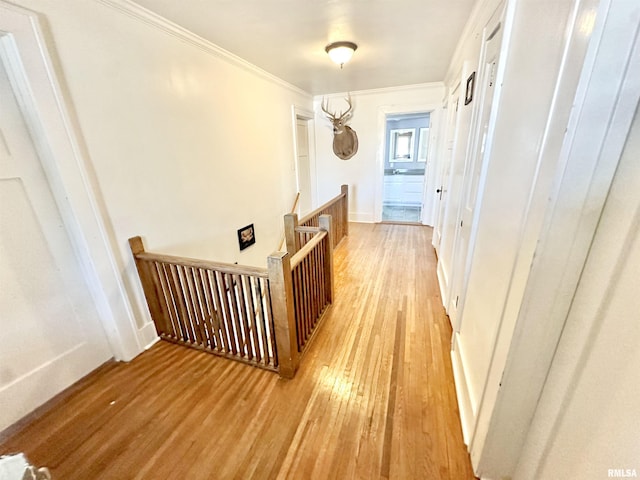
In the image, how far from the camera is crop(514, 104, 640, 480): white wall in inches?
22.4

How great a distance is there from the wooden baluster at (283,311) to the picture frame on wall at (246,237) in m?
1.64

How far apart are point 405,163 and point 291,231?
227 inches

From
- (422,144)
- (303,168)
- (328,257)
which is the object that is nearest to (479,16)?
(328,257)

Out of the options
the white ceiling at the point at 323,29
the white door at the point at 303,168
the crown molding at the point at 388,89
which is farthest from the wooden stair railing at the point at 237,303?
the crown molding at the point at 388,89

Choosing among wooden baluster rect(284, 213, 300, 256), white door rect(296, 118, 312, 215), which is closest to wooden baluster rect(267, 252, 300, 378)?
wooden baluster rect(284, 213, 300, 256)

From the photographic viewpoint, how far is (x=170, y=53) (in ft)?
6.41

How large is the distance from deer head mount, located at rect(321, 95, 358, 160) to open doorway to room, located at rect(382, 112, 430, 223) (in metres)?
Answer: 2.12

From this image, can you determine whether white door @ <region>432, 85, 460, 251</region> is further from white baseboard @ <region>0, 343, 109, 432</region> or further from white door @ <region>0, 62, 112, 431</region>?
white baseboard @ <region>0, 343, 109, 432</region>

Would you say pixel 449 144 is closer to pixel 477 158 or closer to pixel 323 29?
pixel 477 158

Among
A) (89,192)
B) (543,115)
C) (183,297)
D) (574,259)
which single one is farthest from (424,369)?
(89,192)

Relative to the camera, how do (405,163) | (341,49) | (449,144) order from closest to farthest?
(341,49)
(449,144)
(405,163)

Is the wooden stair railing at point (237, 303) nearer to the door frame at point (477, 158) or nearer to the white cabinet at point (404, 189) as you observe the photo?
the door frame at point (477, 158)

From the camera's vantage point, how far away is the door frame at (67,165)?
3.97 ft

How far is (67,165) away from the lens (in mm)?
1396
